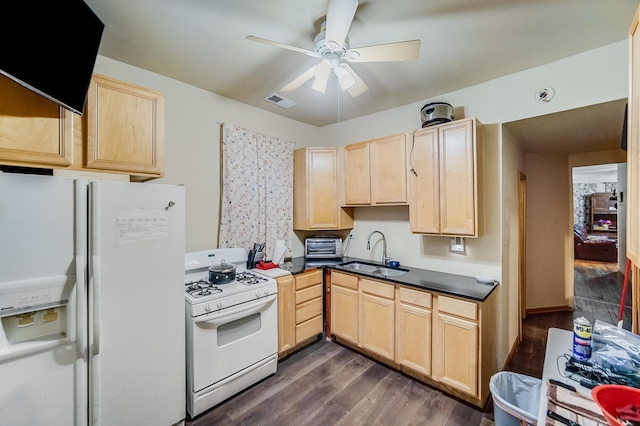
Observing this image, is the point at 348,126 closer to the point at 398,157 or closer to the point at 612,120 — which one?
the point at 398,157

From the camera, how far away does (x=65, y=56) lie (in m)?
1.25

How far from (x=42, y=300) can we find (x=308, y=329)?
219 cm

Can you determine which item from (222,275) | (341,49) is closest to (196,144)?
(222,275)

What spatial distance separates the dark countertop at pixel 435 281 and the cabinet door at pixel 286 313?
0.16 m

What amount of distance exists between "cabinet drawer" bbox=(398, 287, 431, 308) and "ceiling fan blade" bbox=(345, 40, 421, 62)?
181 centimetres

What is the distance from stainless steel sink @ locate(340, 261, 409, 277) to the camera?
2945mm

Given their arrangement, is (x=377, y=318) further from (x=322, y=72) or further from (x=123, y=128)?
(x=123, y=128)

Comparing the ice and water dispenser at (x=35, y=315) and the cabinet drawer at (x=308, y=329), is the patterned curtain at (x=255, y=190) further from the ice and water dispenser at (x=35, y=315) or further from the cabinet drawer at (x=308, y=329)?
the ice and water dispenser at (x=35, y=315)

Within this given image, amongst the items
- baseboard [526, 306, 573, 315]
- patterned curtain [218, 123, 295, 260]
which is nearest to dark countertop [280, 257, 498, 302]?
patterned curtain [218, 123, 295, 260]

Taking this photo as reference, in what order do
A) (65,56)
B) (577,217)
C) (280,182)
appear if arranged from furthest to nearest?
(577,217) < (280,182) < (65,56)

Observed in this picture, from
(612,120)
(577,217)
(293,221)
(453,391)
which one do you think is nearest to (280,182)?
(293,221)

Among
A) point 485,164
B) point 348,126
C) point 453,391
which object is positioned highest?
point 348,126

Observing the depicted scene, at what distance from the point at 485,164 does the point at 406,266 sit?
1.33m

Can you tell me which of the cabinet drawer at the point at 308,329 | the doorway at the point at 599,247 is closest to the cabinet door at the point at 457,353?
the doorway at the point at 599,247
